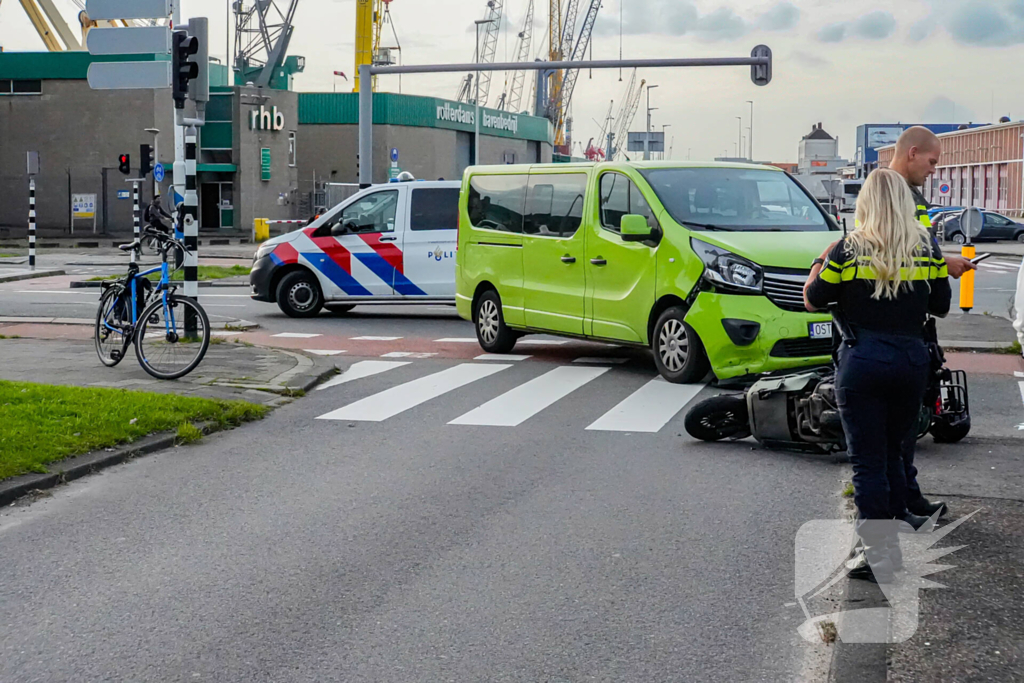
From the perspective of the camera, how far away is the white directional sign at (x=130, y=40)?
13.2 meters

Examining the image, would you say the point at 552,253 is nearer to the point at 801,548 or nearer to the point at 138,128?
the point at 801,548

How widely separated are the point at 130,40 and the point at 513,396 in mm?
5934

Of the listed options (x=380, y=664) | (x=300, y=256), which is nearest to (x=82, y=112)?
(x=300, y=256)

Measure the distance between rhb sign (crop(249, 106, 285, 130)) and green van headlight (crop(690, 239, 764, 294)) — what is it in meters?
48.7

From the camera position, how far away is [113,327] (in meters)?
11.3

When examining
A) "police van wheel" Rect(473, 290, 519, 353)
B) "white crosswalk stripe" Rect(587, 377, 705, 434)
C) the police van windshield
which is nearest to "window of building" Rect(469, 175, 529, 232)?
"police van wheel" Rect(473, 290, 519, 353)

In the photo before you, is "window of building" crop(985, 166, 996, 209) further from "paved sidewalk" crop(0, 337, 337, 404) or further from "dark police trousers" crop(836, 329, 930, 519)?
"dark police trousers" crop(836, 329, 930, 519)

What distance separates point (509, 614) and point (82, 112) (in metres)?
52.1

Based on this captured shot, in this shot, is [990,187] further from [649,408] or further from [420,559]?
[420,559]

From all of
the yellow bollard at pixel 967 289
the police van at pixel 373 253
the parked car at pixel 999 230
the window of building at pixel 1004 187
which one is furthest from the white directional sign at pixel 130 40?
the window of building at pixel 1004 187

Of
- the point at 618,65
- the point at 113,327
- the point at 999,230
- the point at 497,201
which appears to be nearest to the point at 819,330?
the point at 497,201

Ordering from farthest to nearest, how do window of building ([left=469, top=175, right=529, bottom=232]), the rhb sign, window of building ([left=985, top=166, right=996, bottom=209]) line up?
1. window of building ([left=985, top=166, right=996, bottom=209])
2. the rhb sign
3. window of building ([left=469, top=175, right=529, bottom=232])

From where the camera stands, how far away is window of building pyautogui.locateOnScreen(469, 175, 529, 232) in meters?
13.3

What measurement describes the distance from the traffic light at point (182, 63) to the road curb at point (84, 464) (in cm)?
515
